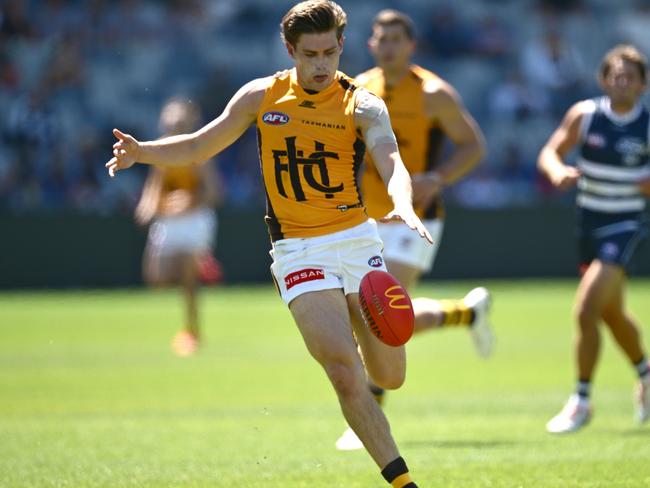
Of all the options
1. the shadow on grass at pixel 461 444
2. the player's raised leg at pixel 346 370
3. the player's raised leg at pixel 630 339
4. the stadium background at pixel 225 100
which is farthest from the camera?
the stadium background at pixel 225 100

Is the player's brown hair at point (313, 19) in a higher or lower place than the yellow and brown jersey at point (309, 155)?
higher

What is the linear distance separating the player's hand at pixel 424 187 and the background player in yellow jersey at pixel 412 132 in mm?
37

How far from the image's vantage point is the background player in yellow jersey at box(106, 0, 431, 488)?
6.39 m

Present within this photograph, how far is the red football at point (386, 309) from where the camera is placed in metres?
5.94

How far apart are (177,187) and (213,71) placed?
10.1 m

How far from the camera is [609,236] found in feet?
32.0

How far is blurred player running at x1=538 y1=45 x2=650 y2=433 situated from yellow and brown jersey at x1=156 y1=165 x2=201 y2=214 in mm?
7907

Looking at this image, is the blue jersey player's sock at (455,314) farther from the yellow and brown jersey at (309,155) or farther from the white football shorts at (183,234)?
the white football shorts at (183,234)

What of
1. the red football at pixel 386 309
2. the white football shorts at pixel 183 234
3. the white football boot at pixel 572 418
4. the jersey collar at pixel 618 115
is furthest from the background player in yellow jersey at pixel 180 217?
the red football at pixel 386 309

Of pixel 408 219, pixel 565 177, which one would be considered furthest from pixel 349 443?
pixel 408 219

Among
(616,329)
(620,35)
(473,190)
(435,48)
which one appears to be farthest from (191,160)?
(620,35)

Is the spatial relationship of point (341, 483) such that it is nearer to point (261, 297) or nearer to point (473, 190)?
point (261, 297)

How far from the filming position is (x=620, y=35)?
99.0 feet

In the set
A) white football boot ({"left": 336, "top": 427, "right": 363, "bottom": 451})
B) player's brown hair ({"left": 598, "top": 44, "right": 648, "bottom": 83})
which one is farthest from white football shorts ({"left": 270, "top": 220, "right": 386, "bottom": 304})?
player's brown hair ({"left": 598, "top": 44, "right": 648, "bottom": 83})
